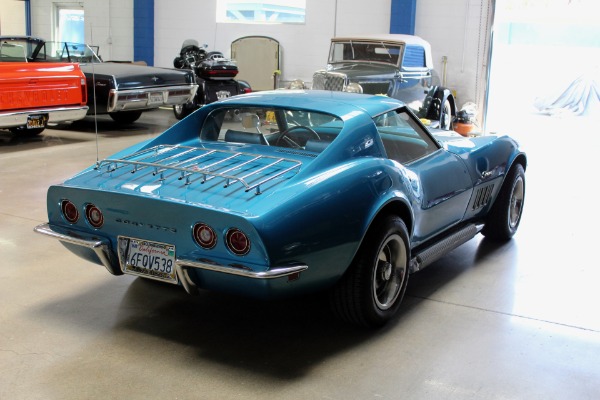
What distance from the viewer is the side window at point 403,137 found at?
4371 mm

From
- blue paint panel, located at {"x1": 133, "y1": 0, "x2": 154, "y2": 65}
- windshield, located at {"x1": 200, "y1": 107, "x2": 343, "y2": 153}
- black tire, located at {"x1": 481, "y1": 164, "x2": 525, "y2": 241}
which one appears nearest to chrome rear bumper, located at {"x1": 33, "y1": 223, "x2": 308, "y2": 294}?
windshield, located at {"x1": 200, "y1": 107, "x2": 343, "y2": 153}

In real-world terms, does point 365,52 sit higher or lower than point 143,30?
lower

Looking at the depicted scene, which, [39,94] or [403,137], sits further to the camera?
[39,94]

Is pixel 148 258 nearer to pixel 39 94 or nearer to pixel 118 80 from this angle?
A: pixel 39 94

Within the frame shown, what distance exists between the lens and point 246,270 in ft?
10.6

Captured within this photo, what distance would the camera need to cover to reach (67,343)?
368cm

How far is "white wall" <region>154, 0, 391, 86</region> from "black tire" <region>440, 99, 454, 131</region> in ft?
13.2

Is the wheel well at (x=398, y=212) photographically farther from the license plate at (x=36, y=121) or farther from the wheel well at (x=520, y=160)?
the license plate at (x=36, y=121)

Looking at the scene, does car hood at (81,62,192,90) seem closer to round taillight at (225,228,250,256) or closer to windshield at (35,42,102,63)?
windshield at (35,42,102,63)

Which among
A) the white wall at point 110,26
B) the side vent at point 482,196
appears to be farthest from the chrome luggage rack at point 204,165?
the white wall at point 110,26

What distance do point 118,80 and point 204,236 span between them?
7982mm

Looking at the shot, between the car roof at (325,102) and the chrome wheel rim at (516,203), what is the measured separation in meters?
1.62

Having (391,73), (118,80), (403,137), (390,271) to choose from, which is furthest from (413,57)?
(390,271)

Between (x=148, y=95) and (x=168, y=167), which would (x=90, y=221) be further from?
(x=148, y=95)
